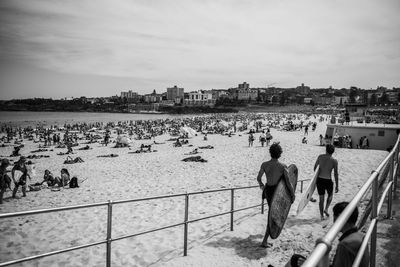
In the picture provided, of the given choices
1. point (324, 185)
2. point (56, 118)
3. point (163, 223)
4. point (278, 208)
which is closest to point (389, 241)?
point (278, 208)

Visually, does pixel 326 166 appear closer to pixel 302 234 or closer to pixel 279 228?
pixel 302 234

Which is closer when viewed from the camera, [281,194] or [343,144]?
[281,194]

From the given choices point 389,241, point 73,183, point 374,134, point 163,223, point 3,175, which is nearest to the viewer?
point 389,241

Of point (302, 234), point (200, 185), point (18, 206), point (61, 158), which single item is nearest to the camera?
point (302, 234)

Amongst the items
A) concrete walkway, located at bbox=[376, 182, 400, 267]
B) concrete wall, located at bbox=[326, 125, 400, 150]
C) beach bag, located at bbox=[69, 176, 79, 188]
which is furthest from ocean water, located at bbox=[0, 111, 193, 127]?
concrete walkway, located at bbox=[376, 182, 400, 267]

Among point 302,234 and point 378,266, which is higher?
point 378,266

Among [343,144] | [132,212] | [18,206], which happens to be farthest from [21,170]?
[343,144]

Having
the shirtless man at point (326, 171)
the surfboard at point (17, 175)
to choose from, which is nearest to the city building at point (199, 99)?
the surfboard at point (17, 175)

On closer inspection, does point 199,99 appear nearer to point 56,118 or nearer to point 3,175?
point 56,118

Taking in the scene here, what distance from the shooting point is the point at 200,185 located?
10883mm

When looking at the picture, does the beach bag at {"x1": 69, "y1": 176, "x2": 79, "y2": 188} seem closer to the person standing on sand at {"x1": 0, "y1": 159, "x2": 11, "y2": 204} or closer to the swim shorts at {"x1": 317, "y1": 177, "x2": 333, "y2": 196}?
the person standing on sand at {"x1": 0, "y1": 159, "x2": 11, "y2": 204}

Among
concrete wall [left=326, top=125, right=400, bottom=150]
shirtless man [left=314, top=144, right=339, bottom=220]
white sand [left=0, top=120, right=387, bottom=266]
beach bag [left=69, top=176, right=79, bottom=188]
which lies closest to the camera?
white sand [left=0, top=120, right=387, bottom=266]

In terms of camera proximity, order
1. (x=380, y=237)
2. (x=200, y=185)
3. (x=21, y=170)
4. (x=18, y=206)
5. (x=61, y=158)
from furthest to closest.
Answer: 1. (x=61, y=158)
2. (x=200, y=185)
3. (x=21, y=170)
4. (x=18, y=206)
5. (x=380, y=237)

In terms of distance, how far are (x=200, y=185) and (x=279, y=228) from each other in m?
6.63
